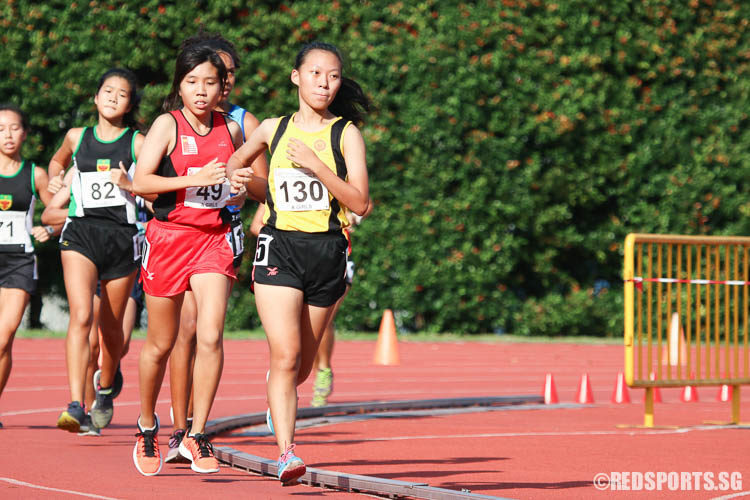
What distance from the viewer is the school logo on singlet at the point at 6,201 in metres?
9.18

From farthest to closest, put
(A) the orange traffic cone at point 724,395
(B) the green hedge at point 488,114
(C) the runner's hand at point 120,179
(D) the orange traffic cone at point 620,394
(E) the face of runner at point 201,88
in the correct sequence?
(B) the green hedge at point 488,114 → (A) the orange traffic cone at point 724,395 → (D) the orange traffic cone at point 620,394 → (C) the runner's hand at point 120,179 → (E) the face of runner at point 201,88

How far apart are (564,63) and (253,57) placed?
5.60 metres

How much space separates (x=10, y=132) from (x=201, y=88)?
9.37ft

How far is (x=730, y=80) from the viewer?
24031 millimetres

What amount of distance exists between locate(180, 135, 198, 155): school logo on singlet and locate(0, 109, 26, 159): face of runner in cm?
275

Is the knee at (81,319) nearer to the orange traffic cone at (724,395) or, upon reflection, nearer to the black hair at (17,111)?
the black hair at (17,111)

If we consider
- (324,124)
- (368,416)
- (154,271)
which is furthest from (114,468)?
(368,416)

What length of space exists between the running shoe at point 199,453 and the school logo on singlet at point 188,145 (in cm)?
154

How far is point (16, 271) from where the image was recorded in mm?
9086

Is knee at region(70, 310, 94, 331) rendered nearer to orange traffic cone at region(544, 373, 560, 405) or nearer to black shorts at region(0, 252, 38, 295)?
black shorts at region(0, 252, 38, 295)

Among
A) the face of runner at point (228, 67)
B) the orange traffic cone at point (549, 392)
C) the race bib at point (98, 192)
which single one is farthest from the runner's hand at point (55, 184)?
the orange traffic cone at point (549, 392)

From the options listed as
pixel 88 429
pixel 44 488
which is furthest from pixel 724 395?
pixel 44 488

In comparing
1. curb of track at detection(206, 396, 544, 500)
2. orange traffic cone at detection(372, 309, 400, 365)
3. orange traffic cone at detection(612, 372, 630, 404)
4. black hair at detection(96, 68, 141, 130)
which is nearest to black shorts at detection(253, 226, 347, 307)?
curb of track at detection(206, 396, 544, 500)

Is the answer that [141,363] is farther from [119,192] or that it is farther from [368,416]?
[368,416]
